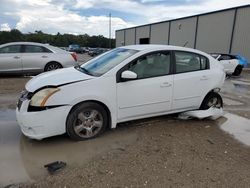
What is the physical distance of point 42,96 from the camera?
3.74 m

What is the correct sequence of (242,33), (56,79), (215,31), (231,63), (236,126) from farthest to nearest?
(215,31) < (242,33) < (231,63) < (236,126) < (56,79)

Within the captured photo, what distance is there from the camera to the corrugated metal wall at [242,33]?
22109mm

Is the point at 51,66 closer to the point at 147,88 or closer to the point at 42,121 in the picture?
the point at 147,88

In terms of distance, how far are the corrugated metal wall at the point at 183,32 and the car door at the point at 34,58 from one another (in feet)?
77.2

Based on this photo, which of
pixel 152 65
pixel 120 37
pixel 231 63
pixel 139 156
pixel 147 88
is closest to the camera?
pixel 139 156

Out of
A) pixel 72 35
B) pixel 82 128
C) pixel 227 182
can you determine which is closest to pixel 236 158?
pixel 227 182

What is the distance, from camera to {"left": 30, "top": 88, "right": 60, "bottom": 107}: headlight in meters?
3.70

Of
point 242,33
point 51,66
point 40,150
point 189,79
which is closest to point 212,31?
point 242,33

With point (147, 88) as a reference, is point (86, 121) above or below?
below

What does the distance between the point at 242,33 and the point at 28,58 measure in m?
19.8

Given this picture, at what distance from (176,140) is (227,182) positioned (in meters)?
1.28

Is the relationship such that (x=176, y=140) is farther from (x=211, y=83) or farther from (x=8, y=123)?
(x=8, y=123)

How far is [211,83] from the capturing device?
17.3 ft

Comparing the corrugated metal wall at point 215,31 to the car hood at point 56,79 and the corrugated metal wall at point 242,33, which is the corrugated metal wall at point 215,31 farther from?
the car hood at point 56,79
